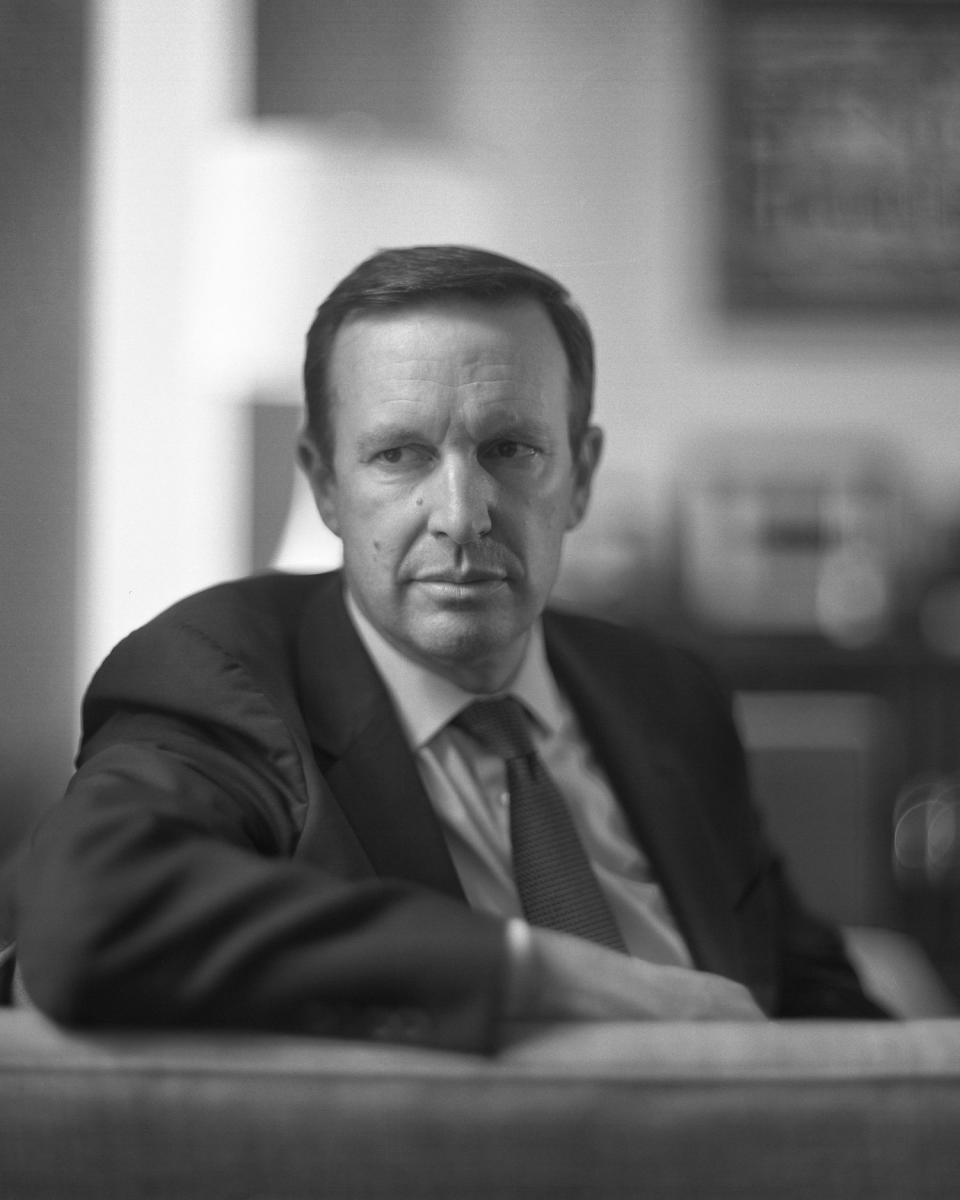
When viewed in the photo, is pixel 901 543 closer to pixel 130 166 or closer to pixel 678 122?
pixel 678 122

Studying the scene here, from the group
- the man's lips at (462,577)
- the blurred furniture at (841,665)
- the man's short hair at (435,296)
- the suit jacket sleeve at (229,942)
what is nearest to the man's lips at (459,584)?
the man's lips at (462,577)

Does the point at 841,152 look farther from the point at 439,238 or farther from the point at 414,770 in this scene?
the point at 414,770

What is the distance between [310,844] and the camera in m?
0.80

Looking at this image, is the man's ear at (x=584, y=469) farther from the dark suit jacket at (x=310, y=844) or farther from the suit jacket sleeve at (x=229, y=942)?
the suit jacket sleeve at (x=229, y=942)

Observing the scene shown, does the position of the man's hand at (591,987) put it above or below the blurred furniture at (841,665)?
above

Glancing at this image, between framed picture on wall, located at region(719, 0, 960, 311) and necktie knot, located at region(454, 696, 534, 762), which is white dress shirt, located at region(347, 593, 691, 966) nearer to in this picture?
necktie knot, located at region(454, 696, 534, 762)

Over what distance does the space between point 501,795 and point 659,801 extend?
0.44ft

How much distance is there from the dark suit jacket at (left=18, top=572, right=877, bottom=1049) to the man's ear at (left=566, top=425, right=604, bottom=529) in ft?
0.55

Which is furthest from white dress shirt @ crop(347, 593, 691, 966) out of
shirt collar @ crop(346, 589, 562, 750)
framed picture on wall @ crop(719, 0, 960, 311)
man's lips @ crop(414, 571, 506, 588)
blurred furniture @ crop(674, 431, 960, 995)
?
framed picture on wall @ crop(719, 0, 960, 311)

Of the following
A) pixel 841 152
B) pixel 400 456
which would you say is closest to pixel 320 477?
pixel 400 456

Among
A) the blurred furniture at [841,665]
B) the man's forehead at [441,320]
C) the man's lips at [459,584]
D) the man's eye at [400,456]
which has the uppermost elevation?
the man's forehead at [441,320]

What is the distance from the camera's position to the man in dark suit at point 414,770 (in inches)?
25.0

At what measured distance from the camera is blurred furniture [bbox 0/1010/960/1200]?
61 centimetres

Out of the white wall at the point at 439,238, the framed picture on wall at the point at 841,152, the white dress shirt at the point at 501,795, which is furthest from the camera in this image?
the framed picture on wall at the point at 841,152
